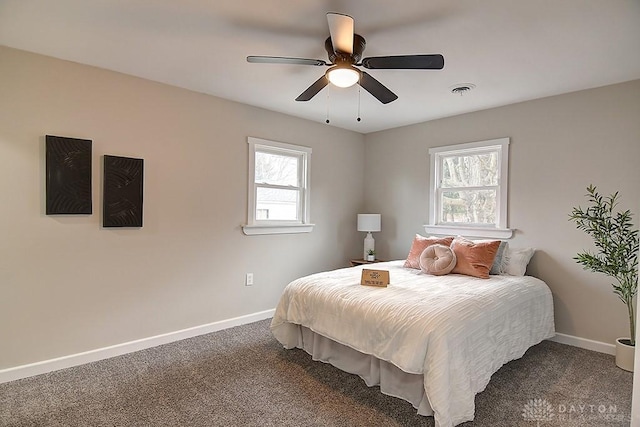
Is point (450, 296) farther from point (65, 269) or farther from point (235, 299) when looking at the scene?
point (65, 269)

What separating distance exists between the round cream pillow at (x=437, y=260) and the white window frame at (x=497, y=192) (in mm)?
778

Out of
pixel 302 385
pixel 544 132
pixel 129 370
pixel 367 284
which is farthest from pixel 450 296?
pixel 129 370

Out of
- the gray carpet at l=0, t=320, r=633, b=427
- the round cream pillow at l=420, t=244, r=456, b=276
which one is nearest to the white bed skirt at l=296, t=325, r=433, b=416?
the gray carpet at l=0, t=320, r=633, b=427

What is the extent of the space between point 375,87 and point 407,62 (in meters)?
0.35

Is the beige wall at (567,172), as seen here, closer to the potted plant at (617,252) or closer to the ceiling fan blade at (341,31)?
the potted plant at (617,252)

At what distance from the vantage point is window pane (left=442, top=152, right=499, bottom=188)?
3.93m

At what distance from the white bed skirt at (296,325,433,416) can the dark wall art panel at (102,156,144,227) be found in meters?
1.78

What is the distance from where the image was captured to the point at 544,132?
348 centimetres

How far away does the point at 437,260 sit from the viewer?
3.29 meters

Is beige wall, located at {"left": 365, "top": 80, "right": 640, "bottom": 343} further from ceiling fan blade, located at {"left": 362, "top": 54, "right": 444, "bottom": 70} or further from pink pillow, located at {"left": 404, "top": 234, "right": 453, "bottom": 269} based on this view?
ceiling fan blade, located at {"left": 362, "top": 54, "right": 444, "bottom": 70}

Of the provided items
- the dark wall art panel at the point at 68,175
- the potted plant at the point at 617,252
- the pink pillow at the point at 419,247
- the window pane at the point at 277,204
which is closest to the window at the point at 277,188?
the window pane at the point at 277,204

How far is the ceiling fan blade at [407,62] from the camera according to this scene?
2025 mm

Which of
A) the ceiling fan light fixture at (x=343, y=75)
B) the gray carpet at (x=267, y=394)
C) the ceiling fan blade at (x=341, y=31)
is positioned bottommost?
the gray carpet at (x=267, y=394)

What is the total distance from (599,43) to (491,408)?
2.53 m
